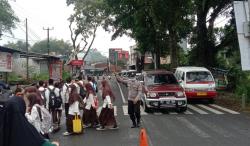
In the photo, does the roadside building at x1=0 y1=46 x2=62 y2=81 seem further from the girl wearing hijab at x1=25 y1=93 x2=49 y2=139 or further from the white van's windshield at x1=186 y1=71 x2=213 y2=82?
the girl wearing hijab at x1=25 y1=93 x2=49 y2=139

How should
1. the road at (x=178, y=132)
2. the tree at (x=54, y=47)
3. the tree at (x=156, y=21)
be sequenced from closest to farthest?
the road at (x=178, y=132) < the tree at (x=156, y=21) < the tree at (x=54, y=47)

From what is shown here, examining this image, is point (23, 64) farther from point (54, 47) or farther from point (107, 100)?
point (54, 47)

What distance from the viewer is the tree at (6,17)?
74812 mm

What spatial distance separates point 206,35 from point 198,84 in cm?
1515

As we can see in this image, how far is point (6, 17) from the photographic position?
7562cm

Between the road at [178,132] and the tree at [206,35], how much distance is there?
19374mm

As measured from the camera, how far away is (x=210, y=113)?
2111 cm

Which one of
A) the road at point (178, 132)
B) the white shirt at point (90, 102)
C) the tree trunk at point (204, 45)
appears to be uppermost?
the tree trunk at point (204, 45)

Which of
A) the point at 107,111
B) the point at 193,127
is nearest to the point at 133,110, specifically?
the point at 107,111

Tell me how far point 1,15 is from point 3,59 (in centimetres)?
5564

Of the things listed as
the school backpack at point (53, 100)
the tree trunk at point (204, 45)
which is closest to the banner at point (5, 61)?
the school backpack at point (53, 100)

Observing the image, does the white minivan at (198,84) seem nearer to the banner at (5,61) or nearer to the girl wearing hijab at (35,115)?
the banner at (5,61)

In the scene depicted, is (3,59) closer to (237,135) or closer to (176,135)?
(176,135)

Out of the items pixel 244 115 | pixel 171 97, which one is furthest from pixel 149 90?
pixel 244 115
